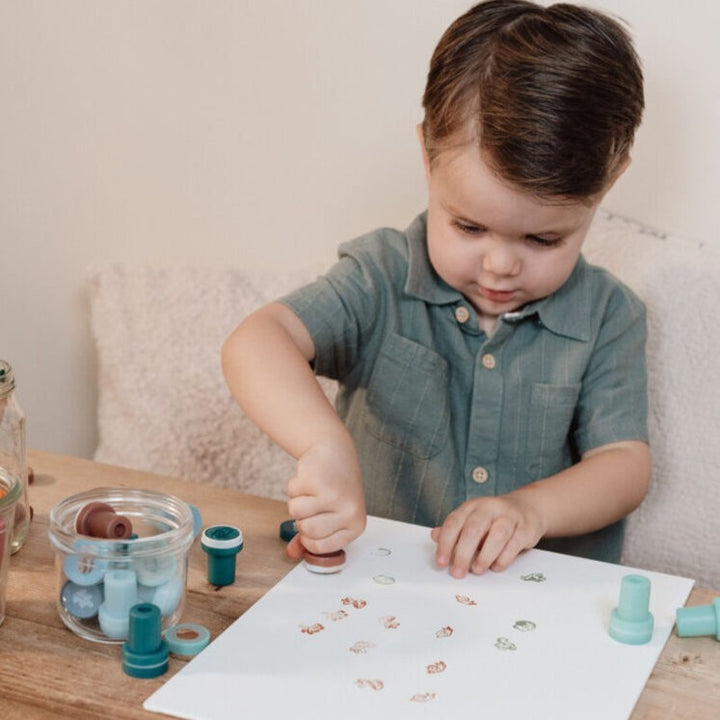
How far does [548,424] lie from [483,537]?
32cm

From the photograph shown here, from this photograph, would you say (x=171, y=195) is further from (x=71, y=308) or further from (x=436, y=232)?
(x=436, y=232)

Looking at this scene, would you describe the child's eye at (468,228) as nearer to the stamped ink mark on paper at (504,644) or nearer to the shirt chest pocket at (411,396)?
Result: the shirt chest pocket at (411,396)

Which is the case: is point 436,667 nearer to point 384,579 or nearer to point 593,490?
point 384,579

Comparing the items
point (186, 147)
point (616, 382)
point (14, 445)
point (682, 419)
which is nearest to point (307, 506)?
point (14, 445)

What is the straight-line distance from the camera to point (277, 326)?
1.04 m

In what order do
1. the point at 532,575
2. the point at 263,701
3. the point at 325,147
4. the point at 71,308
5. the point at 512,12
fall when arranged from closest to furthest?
the point at 263,701, the point at 532,575, the point at 512,12, the point at 325,147, the point at 71,308

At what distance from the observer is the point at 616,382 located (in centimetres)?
113

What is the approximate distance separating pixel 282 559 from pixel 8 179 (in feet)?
2.77

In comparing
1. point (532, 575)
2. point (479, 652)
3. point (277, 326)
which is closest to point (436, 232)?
point (277, 326)

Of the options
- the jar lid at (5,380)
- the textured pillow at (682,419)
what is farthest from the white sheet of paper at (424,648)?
the textured pillow at (682,419)

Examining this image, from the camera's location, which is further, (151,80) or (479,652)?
(151,80)

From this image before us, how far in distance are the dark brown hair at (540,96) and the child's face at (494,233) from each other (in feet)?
0.05

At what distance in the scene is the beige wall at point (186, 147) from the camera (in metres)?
1.39

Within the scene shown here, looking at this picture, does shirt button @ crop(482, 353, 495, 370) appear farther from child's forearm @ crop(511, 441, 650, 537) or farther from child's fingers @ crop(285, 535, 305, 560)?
child's fingers @ crop(285, 535, 305, 560)
